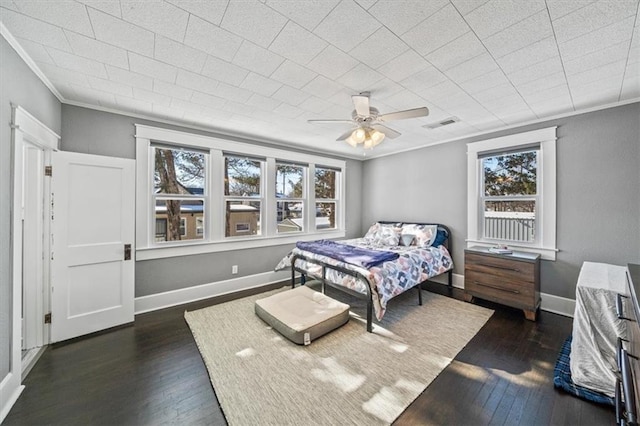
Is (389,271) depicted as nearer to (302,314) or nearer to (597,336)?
(302,314)

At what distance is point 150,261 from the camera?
11.0 ft

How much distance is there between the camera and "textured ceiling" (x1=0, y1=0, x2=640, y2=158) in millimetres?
1539

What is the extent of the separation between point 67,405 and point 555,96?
5250 millimetres

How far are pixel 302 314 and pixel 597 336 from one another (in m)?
2.52

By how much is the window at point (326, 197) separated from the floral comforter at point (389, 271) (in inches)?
64.3

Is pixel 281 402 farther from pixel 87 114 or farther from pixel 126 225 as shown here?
pixel 87 114

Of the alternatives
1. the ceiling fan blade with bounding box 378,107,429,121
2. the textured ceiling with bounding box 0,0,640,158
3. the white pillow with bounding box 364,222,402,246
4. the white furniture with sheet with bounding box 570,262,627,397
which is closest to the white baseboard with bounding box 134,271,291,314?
the white pillow with bounding box 364,222,402,246

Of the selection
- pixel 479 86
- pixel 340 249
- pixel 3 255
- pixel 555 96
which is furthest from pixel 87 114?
pixel 555 96

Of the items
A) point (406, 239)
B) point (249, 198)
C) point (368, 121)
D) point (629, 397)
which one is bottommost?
point (629, 397)

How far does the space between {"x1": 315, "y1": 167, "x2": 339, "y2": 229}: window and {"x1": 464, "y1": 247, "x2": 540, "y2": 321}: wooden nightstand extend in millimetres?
2825

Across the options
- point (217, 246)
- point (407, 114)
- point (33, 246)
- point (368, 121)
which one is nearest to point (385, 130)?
point (368, 121)

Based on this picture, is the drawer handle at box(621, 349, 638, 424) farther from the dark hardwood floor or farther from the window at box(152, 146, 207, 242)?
the window at box(152, 146, 207, 242)

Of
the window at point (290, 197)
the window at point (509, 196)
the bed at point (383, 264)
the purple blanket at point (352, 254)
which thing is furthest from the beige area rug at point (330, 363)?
the window at point (290, 197)

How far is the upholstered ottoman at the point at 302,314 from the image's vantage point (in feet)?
8.36
